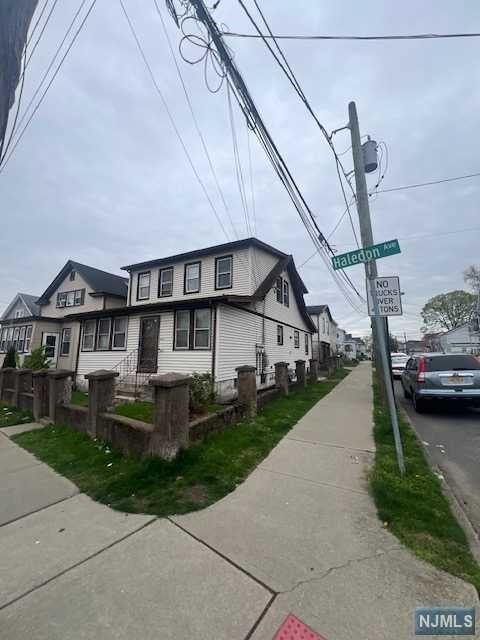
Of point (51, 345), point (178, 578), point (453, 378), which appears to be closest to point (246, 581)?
point (178, 578)

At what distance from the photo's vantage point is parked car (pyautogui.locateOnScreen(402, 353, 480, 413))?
7.42 meters

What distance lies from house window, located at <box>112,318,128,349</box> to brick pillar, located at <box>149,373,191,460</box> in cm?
914

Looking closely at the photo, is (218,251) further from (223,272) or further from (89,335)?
(89,335)

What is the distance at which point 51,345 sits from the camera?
18.5 m

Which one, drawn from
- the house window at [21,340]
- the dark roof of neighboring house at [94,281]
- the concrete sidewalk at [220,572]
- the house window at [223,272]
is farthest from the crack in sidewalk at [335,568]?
the house window at [21,340]

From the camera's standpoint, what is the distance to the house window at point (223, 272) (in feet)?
42.1

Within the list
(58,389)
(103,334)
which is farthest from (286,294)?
(58,389)

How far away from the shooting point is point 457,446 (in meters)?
5.42

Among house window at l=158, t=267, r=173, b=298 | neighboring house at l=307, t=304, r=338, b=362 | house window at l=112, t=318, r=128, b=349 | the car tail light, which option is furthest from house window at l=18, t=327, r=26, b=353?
neighboring house at l=307, t=304, r=338, b=362

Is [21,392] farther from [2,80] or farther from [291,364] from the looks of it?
[291,364]

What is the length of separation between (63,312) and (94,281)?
3.45 m

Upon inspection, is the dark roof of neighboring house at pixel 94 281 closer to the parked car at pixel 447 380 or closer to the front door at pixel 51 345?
the front door at pixel 51 345

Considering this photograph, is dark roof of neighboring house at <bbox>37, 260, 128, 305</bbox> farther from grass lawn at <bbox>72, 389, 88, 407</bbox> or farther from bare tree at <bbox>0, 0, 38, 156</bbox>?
bare tree at <bbox>0, 0, 38, 156</bbox>

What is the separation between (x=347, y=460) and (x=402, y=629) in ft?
9.44
